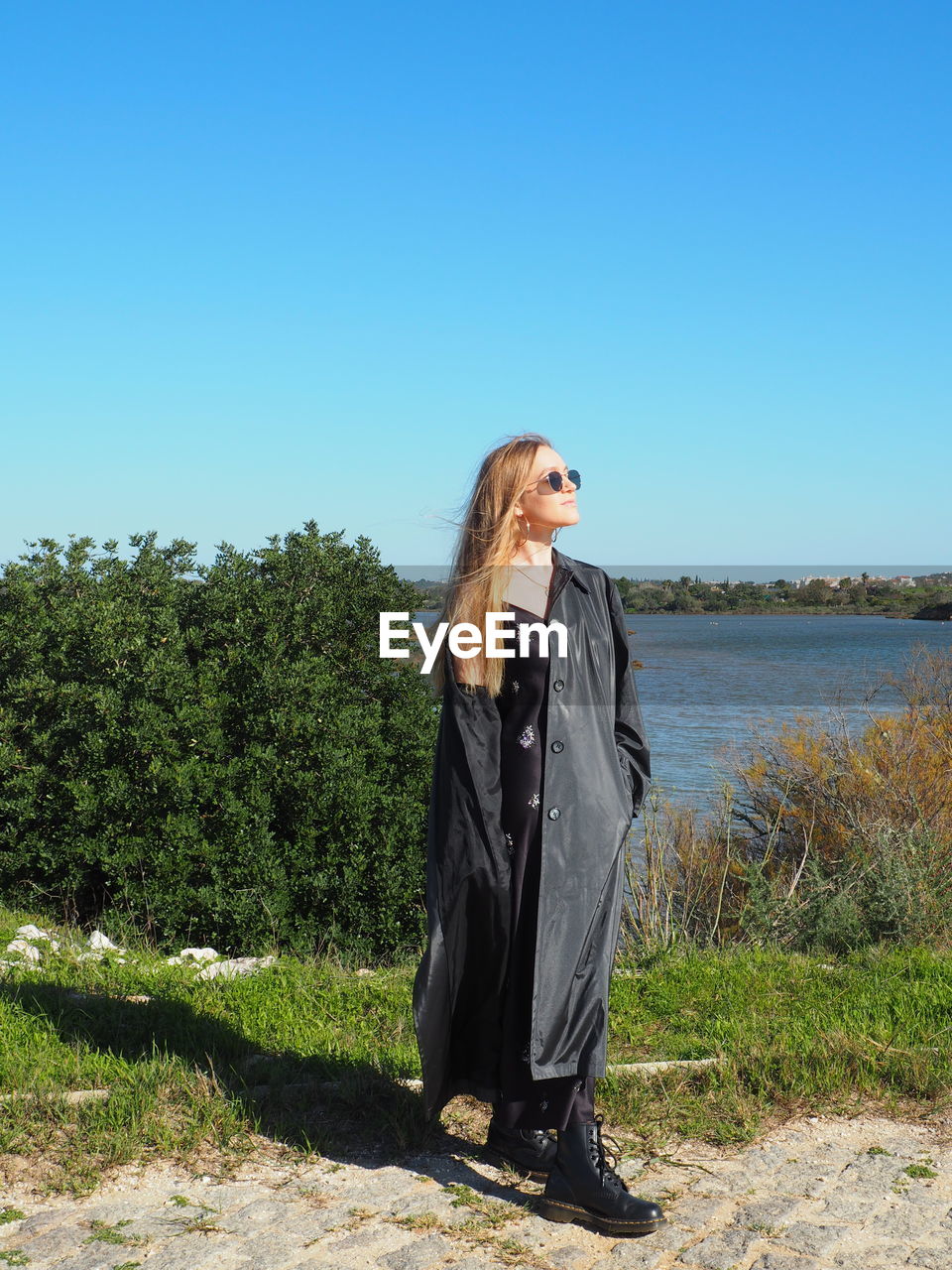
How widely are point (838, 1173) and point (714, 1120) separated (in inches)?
19.0

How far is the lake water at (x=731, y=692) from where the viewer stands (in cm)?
1291

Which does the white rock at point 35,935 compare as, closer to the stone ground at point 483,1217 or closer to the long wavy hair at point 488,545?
the stone ground at point 483,1217

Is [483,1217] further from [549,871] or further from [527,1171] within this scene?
[549,871]

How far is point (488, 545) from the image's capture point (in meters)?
3.98

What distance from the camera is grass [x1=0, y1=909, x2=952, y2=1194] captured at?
4.05 metres

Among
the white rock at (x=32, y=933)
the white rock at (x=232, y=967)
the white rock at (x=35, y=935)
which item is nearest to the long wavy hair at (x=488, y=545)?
the white rock at (x=232, y=967)

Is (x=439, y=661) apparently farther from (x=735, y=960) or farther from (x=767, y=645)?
(x=767, y=645)

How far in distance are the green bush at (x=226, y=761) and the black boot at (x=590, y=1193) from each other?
3.84m

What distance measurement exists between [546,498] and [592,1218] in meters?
2.25

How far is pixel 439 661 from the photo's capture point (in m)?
3.97

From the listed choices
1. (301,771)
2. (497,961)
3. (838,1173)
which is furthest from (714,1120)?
(301,771)

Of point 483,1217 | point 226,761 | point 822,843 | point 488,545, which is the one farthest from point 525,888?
point 822,843

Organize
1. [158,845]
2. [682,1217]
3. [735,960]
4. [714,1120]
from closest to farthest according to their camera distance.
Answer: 1. [682,1217]
2. [714,1120]
3. [735,960]
4. [158,845]

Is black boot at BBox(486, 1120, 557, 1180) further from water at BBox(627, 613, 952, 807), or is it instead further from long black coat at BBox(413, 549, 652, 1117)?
water at BBox(627, 613, 952, 807)
